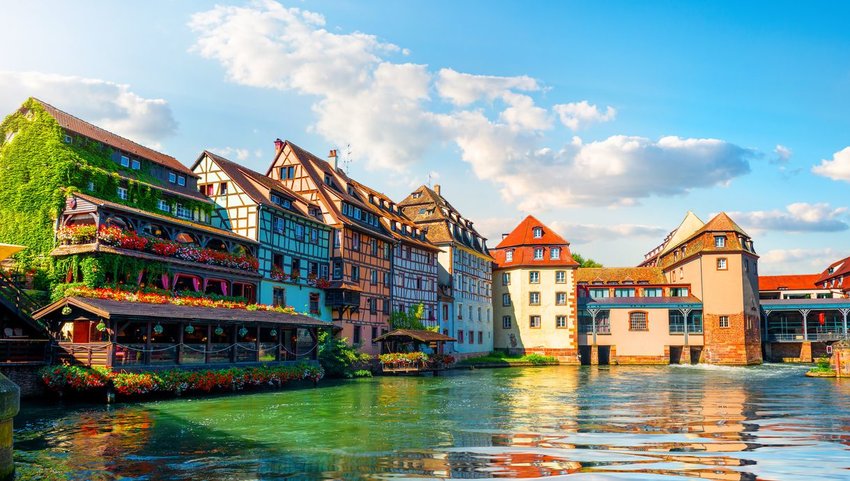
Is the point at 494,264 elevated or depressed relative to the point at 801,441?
elevated

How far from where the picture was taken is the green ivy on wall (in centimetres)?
3344

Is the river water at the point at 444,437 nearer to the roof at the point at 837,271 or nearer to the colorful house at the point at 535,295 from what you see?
the colorful house at the point at 535,295

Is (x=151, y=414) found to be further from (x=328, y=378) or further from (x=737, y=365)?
(x=737, y=365)

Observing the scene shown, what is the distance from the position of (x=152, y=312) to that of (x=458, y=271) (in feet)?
125

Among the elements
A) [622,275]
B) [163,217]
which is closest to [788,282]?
[622,275]

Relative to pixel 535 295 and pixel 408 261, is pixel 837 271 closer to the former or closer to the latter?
pixel 535 295

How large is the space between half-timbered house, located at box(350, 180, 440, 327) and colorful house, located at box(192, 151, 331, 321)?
882 cm

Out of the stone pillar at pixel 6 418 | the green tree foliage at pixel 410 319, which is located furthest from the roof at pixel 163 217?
the stone pillar at pixel 6 418

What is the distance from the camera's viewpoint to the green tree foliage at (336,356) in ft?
138

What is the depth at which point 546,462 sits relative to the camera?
14648 millimetres

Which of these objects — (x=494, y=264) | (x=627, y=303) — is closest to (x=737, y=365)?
(x=627, y=303)

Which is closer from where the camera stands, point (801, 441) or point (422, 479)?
point (422, 479)

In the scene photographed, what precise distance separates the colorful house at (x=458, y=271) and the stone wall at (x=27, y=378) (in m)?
36.6

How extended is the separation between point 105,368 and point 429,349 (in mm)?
31708
